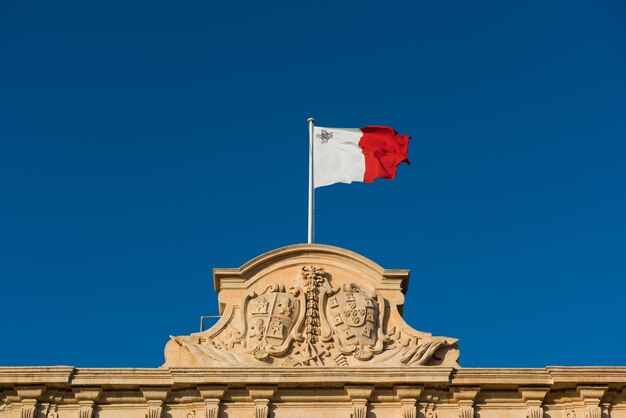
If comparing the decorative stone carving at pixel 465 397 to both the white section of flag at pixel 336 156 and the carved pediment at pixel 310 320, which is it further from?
the white section of flag at pixel 336 156

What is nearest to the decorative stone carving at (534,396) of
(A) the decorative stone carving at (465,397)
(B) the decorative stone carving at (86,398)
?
(A) the decorative stone carving at (465,397)

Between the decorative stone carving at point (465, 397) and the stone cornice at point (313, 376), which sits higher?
the stone cornice at point (313, 376)

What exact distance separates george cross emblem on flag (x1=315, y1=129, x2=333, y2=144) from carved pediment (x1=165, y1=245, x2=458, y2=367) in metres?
3.85

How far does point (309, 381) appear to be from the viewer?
93.6 feet

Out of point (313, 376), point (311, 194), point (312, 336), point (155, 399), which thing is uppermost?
point (311, 194)

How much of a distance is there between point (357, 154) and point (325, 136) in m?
1.03

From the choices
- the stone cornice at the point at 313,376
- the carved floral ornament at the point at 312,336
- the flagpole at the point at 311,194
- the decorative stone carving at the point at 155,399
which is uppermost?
the flagpole at the point at 311,194

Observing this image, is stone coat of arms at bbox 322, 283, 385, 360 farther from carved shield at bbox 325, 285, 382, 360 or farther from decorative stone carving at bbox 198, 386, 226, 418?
decorative stone carving at bbox 198, 386, 226, 418

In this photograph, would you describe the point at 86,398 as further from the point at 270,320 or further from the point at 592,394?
the point at 592,394

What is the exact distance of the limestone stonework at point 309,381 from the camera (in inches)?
1125

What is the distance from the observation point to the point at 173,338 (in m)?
29.3

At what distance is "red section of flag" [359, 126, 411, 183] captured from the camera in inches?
1275

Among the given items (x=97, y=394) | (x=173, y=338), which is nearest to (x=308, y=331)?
(x=173, y=338)

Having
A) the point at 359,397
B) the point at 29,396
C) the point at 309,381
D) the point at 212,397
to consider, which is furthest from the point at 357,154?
the point at 29,396
